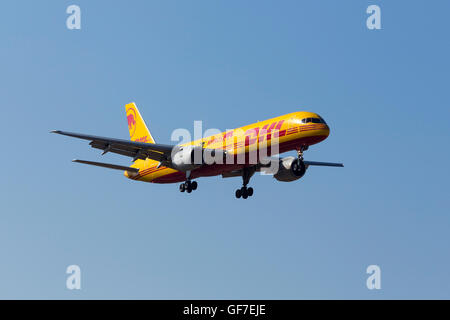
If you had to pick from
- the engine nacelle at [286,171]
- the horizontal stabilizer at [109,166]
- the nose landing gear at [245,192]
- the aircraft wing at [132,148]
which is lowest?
the nose landing gear at [245,192]

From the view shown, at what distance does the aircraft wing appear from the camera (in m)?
71.1

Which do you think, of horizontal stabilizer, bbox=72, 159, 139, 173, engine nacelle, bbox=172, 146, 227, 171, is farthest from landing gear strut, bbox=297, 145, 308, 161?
horizontal stabilizer, bbox=72, 159, 139, 173

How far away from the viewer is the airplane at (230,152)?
228ft

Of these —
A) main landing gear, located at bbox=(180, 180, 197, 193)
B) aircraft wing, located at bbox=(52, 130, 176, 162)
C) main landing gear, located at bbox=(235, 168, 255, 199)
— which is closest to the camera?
aircraft wing, located at bbox=(52, 130, 176, 162)

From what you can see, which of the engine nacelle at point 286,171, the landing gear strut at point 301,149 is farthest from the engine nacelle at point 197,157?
the engine nacelle at point 286,171

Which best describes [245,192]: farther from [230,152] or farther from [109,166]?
[109,166]

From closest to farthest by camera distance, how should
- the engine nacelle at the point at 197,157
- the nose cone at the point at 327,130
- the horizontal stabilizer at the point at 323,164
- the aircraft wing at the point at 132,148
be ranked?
the nose cone at the point at 327,130, the aircraft wing at the point at 132,148, the engine nacelle at the point at 197,157, the horizontal stabilizer at the point at 323,164

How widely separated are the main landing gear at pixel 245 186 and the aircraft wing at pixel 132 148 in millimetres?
8296

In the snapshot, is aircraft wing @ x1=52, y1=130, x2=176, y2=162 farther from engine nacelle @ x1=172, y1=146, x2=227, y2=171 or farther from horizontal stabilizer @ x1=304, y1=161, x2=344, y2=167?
horizontal stabilizer @ x1=304, y1=161, x2=344, y2=167

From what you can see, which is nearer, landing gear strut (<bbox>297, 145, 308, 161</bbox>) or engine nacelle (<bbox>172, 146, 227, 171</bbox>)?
landing gear strut (<bbox>297, 145, 308, 161</bbox>)

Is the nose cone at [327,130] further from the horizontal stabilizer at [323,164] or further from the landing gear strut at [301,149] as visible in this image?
the horizontal stabilizer at [323,164]

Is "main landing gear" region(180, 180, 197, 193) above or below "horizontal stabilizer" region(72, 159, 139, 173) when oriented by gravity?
below

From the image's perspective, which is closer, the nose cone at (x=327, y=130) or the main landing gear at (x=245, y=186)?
the nose cone at (x=327, y=130)
